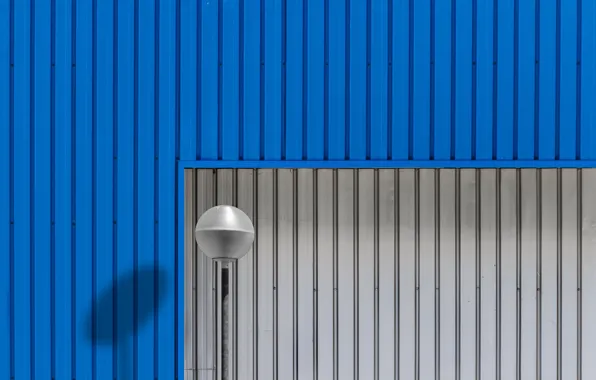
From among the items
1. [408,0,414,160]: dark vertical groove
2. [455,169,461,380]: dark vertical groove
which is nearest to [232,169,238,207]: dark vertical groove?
[408,0,414,160]: dark vertical groove

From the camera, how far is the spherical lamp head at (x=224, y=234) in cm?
260

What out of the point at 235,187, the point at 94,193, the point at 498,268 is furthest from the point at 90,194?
the point at 498,268

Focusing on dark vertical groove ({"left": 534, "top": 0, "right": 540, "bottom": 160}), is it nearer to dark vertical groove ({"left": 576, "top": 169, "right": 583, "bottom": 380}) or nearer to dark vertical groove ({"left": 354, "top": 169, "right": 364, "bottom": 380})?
dark vertical groove ({"left": 576, "top": 169, "right": 583, "bottom": 380})

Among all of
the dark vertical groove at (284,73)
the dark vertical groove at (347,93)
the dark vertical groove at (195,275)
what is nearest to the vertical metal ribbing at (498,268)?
the dark vertical groove at (347,93)

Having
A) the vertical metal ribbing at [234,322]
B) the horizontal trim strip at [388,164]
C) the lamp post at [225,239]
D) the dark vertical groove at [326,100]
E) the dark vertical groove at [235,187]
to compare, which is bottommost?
the vertical metal ribbing at [234,322]

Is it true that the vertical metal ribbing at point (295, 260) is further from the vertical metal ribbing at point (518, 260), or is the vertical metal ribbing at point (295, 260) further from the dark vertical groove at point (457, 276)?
the vertical metal ribbing at point (518, 260)

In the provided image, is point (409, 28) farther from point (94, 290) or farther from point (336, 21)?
point (94, 290)

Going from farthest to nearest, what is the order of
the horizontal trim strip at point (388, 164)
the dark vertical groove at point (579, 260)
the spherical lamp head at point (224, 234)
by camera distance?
the dark vertical groove at point (579, 260) < the horizontal trim strip at point (388, 164) < the spherical lamp head at point (224, 234)

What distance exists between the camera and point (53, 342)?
3.36m

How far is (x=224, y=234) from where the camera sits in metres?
2.60

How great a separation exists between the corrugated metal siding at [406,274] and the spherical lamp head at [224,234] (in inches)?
31.1

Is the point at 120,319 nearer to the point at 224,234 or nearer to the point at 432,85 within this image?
the point at 224,234

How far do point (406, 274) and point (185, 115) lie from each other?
1680 mm

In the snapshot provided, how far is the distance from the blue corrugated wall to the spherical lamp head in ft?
2.45
